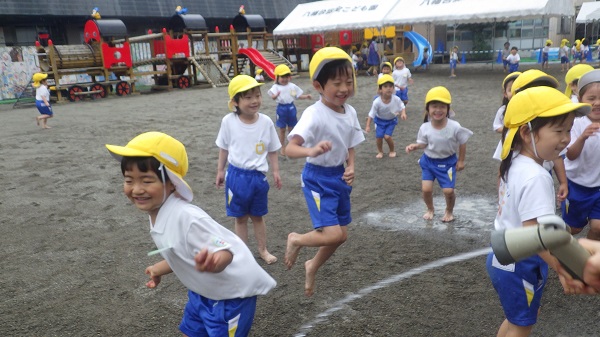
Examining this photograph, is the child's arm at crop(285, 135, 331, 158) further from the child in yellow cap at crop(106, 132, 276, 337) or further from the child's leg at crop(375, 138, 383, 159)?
the child's leg at crop(375, 138, 383, 159)

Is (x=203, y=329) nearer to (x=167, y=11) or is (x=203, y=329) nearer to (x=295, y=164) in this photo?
(x=295, y=164)

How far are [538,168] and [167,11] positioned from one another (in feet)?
102

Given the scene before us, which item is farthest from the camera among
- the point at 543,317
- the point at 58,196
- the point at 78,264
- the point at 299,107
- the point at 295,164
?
the point at 299,107

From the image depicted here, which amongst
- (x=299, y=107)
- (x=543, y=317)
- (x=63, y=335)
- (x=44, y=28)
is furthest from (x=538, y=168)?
(x=44, y=28)

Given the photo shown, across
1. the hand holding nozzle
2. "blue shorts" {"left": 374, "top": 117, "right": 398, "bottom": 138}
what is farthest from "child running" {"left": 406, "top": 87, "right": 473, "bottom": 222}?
the hand holding nozzle

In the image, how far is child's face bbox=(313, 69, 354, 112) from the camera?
379 cm

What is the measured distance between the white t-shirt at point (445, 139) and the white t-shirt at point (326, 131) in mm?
2061

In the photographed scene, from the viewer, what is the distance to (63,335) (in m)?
3.59

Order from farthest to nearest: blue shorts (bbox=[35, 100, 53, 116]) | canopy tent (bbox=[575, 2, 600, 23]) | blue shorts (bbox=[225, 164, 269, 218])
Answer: canopy tent (bbox=[575, 2, 600, 23]) → blue shorts (bbox=[35, 100, 53, 116]) → blue shorts (bbox=[225, 164, 269, 218])

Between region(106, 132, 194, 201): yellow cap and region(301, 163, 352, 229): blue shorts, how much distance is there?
1.48m

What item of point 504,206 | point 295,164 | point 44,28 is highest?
point 44,28

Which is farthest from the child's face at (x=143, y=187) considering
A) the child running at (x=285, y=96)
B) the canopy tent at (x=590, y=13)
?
the canopy tent at (x=590, y=13)

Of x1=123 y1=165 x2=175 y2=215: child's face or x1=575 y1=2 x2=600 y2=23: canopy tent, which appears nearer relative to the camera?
x1=123 y1=165 x2=175 y2=215: child's face

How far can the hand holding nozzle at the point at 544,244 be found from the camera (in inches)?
57.3
